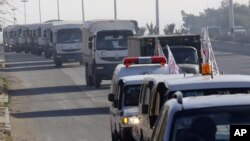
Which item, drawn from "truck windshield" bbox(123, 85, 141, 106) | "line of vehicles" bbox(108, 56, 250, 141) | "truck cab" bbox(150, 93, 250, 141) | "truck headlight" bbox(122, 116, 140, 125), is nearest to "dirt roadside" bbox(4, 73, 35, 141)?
"truck windshield" bbox(123, 85, 141, 106)

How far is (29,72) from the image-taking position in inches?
2416

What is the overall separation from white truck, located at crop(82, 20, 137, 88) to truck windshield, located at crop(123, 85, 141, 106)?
873 inches

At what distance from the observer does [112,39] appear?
4059 centimetres

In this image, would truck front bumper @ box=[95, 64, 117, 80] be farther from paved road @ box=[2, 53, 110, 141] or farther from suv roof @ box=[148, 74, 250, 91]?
suv roof @ box=[148, 74, 250, 91]

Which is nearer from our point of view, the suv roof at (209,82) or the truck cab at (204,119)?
the truck cab at (204,119)

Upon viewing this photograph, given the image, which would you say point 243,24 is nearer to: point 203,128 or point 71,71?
point 71,71

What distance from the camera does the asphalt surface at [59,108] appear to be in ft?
78.3

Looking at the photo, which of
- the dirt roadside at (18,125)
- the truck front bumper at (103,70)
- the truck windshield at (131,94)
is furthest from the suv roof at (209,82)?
the truck front bumper at (103,70)

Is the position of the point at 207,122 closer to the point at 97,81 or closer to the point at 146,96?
the point at 146,96

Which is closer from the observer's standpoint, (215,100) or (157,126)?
(215,100)

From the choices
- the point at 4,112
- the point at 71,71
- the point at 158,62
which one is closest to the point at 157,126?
the point at 158,62

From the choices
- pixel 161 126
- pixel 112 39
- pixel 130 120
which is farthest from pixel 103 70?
pixel 161 126

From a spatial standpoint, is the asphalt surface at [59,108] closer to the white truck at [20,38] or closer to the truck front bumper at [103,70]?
the truck front bumper at [103,70]

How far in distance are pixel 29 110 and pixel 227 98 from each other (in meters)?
24.5
